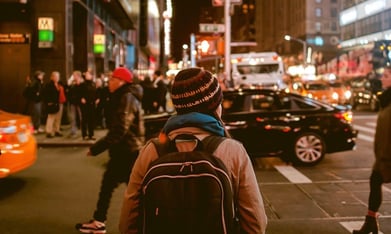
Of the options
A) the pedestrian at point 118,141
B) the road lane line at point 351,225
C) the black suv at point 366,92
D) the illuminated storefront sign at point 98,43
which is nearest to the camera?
the pedestrian at point 118,141

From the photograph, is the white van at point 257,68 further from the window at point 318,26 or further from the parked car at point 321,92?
the window at point 318,26

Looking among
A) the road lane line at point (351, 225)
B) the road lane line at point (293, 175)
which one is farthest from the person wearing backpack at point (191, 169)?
the road lane line at point (293, 175)

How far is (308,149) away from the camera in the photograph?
39.1 ft

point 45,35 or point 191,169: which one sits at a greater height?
point 45,35

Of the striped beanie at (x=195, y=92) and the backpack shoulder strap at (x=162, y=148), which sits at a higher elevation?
the striped beanie at (x=195, y=92)

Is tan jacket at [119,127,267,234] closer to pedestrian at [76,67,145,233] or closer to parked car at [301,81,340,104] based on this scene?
pedestrian at [76,67,145,233]

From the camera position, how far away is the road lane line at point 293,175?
10234 millimetres

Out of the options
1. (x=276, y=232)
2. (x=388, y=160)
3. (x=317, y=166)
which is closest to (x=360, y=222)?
(x=276, y=232)

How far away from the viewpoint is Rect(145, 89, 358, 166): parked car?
38.8 feet

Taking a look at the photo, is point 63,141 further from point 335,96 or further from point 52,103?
point 335,96

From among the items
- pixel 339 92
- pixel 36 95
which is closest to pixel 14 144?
pixel 36 95

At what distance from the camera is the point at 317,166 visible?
12.0 meters

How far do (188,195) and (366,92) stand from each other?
31.0 m

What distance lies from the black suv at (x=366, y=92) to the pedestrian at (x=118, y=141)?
81.9 feet
